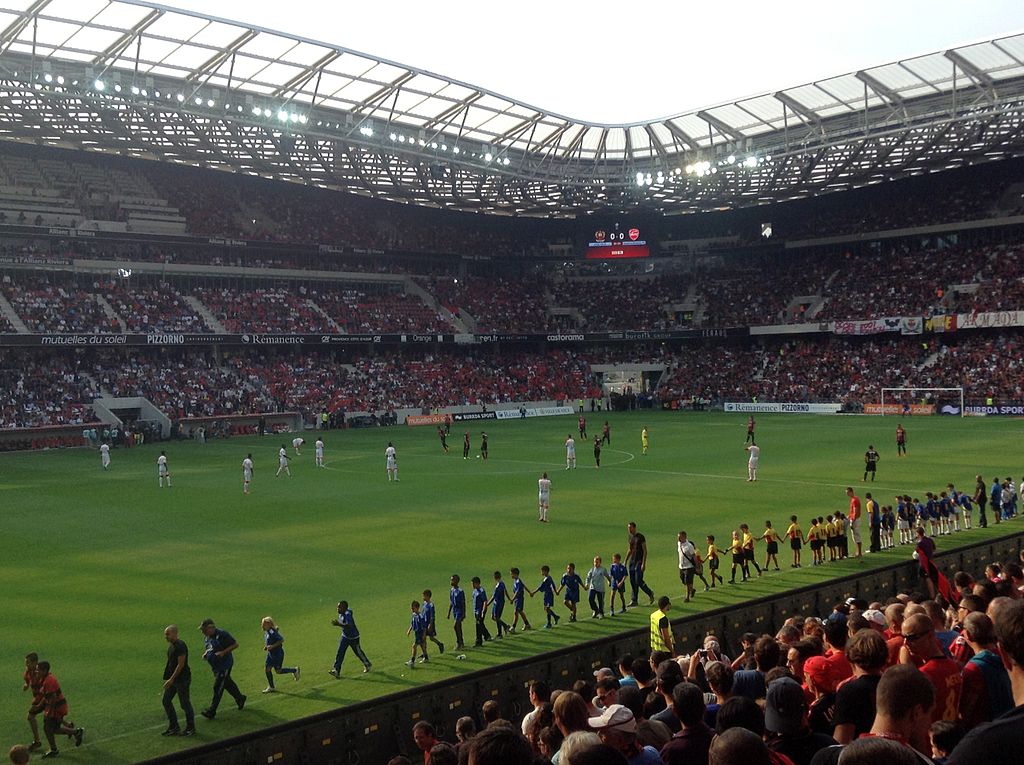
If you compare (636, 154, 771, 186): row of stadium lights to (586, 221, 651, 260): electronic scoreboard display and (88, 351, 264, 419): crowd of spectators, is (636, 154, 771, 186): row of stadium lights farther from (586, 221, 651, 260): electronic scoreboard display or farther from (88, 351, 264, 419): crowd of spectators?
(88, 351, 264, 419): crowd of spectators

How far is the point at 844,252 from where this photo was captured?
83.2 m

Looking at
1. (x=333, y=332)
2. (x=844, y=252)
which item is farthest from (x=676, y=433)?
(x=844, y=252)

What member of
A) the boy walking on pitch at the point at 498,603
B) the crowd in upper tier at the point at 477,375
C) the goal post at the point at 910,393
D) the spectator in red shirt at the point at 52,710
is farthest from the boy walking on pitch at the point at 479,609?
the goal post at the point at 910,393

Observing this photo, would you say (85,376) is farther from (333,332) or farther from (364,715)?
(364,715)

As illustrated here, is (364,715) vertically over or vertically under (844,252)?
under

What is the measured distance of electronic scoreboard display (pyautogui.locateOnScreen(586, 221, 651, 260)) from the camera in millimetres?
88312

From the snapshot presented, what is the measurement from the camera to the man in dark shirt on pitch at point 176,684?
12.2m

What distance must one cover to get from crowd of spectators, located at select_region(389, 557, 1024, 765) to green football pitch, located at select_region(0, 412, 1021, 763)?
23.0ft

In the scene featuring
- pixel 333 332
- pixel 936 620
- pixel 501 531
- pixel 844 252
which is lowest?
pixel 501 531

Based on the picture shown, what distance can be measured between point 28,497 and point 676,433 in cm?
3485

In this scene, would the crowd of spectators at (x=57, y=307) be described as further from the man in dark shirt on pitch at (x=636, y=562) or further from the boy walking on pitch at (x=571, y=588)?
the boy walking on pitch at (x=571, y=588)

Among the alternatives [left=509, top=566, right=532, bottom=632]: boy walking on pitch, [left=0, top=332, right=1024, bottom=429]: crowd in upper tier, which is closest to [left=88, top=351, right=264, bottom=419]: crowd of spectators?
[left=0, top=332, right=1024, bottom=429]: crowd in upper tier

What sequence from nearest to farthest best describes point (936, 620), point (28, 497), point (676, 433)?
point (936, 620)
point (28, 497)
point (676, 433)

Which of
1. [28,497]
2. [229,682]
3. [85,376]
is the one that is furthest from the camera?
[85,376]
